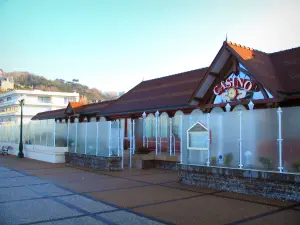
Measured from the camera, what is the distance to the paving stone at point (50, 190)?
1027 cm

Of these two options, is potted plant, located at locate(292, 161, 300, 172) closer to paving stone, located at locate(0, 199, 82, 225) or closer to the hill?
paving stone, located at locate(0, 199, 82, 225)

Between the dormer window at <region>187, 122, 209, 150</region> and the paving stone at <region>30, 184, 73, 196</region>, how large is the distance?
4652mm

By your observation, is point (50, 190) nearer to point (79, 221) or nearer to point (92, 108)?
point (79, 221)

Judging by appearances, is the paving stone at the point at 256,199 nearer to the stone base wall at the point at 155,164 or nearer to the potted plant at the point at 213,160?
the potted plant at the point at 213,160

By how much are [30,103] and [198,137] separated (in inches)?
2223

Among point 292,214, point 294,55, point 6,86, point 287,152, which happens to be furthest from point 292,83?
point 6,86

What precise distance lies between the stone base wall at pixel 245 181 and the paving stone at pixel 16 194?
5.29m

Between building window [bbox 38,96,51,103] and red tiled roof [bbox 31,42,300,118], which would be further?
building window [bbox 38,96,51,103]

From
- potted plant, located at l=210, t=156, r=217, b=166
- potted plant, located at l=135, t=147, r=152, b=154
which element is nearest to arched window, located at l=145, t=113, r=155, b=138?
potted plant, located at l=135, t=147, r=152, b=154

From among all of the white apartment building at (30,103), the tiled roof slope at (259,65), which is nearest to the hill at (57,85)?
the white apartment building at (30,103)

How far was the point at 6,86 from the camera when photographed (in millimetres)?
109000

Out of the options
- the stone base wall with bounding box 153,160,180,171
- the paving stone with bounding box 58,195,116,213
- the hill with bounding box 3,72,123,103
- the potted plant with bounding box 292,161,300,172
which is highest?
the hill with bounding box 3,72,123,103

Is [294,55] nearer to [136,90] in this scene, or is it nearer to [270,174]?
[270,174]

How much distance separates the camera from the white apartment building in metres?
61.6
